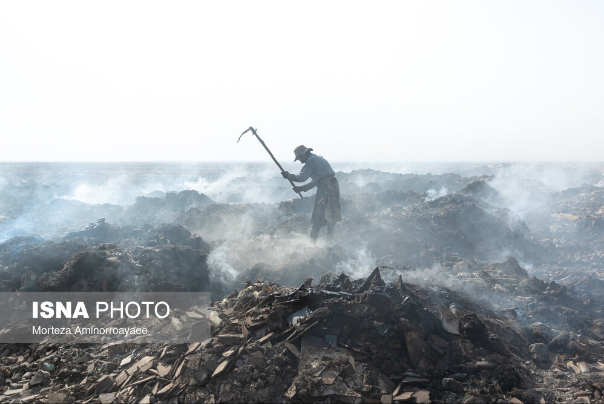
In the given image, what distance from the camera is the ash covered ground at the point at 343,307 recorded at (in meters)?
2.88

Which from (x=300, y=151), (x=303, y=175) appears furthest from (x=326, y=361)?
(x=300, y=151)

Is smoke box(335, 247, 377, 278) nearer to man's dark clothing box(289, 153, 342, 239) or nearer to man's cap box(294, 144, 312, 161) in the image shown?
man's dark clothing box(289, 153, 342, 239)

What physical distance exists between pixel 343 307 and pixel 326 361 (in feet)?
2.20

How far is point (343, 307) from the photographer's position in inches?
137

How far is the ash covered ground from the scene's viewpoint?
2.88m

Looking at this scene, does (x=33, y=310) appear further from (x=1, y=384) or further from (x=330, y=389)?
(x=330, y=389)

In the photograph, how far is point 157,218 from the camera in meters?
14.5

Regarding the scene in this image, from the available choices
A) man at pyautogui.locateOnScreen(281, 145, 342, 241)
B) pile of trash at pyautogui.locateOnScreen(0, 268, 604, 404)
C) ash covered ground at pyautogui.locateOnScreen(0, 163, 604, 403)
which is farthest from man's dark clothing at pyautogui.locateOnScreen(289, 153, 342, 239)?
pile of trash at pyautogui.locateOnScreen(0, 268, 604, 404)

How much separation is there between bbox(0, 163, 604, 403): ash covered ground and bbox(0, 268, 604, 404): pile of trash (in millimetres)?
14

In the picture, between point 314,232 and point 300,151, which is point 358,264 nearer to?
point 314,232

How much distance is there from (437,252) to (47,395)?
9.16m

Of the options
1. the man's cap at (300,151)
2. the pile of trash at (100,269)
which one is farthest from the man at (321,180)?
the pile of trash at (100,269)

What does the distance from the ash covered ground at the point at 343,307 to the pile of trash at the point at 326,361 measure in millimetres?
14

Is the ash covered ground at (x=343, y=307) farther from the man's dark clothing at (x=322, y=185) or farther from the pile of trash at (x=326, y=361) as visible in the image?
the man's dark clothing at (x=322, y=185)
